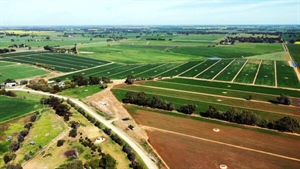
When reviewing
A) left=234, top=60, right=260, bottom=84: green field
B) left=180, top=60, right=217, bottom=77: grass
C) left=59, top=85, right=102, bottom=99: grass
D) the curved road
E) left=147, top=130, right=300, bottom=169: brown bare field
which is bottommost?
the curved road

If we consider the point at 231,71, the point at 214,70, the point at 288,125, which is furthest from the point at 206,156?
the point at 214,70

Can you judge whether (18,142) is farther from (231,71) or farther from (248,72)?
(248,72)

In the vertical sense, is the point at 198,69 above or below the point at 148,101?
below

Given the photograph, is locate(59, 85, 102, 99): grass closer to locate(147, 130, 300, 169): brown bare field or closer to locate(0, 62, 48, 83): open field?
locate(0, 62, 48, 83): open field

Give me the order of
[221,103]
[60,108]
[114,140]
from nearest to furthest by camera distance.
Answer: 1. [114,140]
2. [60,108]
3. [221,103]

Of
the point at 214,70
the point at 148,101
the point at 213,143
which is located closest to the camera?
the point at 213,143

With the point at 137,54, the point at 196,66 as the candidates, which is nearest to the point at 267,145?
the point at 196,66

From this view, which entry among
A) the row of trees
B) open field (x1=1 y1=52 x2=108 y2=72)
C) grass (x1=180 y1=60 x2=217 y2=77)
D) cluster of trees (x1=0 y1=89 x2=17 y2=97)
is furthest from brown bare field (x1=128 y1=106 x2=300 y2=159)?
open field (x1=1 y1=52 x2=108 y2=72)

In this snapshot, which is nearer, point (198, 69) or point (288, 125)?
point (288, 125)
